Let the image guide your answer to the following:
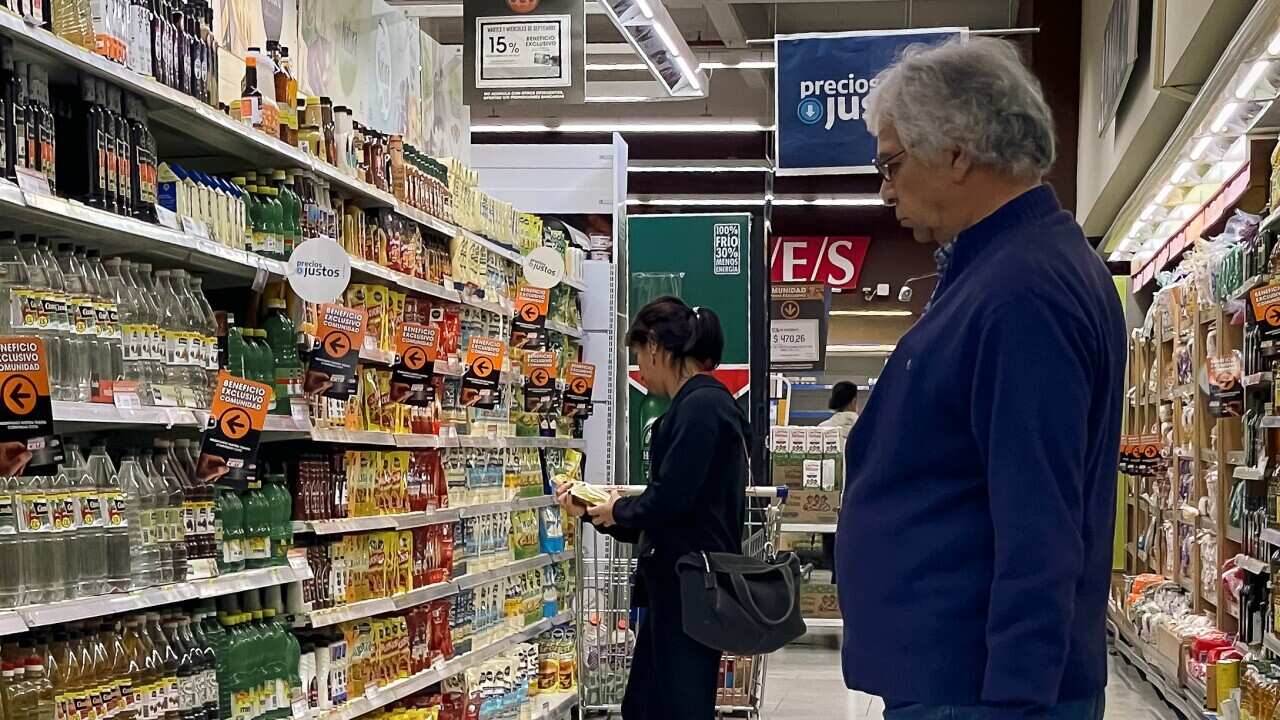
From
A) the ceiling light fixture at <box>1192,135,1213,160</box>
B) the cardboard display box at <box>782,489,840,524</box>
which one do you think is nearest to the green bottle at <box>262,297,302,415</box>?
the ceiling light fixture at <box>1192,135,1213,160</box>

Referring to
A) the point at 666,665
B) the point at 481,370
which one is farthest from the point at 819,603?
the point at 666,665

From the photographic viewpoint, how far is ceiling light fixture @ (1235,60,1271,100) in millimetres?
5871

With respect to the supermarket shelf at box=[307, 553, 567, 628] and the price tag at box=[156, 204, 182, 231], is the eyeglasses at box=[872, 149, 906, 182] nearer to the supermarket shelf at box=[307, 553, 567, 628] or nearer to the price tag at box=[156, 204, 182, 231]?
the price tag at box=[156, 204, 182, 231]

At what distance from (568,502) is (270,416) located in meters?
1.30

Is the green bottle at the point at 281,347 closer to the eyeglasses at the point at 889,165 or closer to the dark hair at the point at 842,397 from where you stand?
the eyeglasses at the point at 889,165

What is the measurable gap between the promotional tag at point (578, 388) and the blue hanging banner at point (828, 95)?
1.89 m

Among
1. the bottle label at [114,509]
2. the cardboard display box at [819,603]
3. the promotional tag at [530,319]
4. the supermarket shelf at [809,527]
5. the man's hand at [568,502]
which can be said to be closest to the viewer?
the bottle label at [114,509]

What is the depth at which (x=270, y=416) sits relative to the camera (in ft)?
12.7

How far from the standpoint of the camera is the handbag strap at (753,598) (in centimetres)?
428

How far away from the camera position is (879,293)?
20109 millimetres

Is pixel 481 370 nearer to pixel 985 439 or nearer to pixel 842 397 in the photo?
pixel 985 439

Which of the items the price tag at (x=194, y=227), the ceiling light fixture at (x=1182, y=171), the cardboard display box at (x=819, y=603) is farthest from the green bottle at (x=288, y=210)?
the cardboard display box at (x=819, y=603)

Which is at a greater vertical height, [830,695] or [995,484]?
[995,484]

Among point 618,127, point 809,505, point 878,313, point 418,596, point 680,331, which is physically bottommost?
point 809,505
